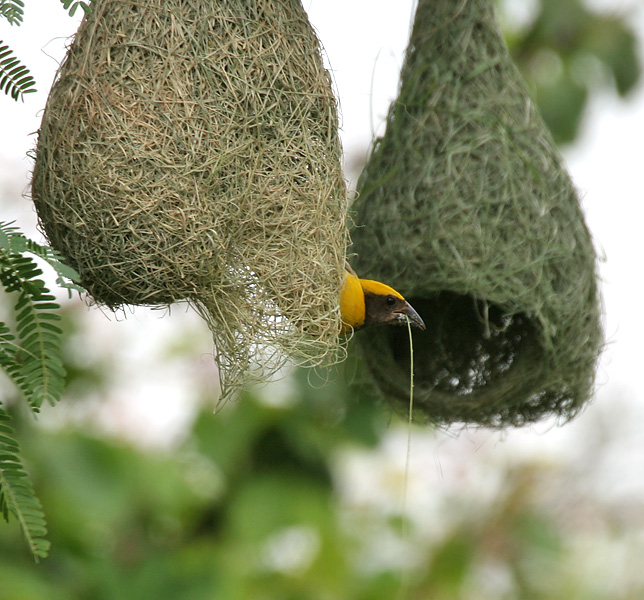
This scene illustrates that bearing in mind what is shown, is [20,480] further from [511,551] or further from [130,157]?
[511,551]

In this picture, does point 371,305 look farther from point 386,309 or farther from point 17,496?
point 17,496

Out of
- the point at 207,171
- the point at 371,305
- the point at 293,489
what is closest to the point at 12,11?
the point at 207,171

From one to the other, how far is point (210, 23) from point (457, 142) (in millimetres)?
803

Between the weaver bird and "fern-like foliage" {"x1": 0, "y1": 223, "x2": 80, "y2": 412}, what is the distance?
69 cm

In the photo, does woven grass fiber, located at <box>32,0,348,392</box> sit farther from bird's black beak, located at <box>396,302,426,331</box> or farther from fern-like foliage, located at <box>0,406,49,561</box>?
fern-like foliage, located at <box>0,406,49,561</box>

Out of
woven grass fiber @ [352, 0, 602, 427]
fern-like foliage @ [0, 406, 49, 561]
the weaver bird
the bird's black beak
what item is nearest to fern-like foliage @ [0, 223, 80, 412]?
fern-like foliage @ [0, 406, 49, 561]

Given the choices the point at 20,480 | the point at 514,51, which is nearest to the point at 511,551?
the point at 514,51

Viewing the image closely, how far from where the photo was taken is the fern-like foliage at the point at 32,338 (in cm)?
150

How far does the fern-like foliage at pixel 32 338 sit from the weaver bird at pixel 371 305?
0.69 m

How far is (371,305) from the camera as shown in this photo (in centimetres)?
193

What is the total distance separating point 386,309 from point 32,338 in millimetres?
824

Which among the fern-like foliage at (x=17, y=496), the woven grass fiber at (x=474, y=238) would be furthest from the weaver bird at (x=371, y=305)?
the fern-like foliage at (x=17, y=496)

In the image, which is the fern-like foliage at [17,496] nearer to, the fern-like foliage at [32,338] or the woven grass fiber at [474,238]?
the fern-like foliage at [32,338]

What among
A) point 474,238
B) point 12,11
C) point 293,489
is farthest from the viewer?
point 293,489
